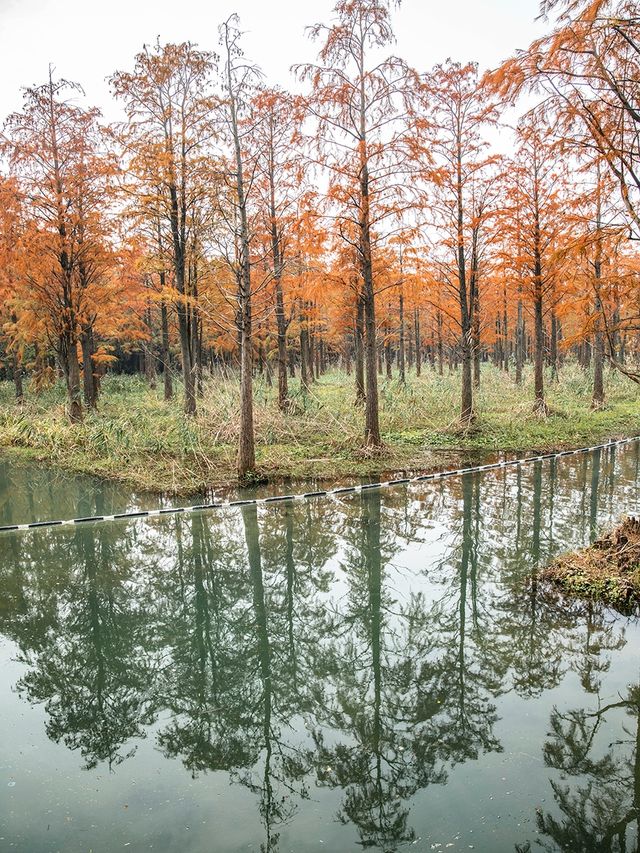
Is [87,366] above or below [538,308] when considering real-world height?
below

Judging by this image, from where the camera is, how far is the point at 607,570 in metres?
6.24

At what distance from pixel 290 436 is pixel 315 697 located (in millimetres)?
10007

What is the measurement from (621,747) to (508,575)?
2.88 m

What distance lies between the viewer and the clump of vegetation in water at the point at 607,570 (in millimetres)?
5918

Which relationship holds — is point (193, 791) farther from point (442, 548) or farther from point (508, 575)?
point (442, 548)

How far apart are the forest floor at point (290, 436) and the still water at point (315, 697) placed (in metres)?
3.80

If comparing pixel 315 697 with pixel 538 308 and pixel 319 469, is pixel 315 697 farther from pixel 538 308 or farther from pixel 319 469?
pixel 538 308

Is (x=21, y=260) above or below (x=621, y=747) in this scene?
above

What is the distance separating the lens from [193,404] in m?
16.3

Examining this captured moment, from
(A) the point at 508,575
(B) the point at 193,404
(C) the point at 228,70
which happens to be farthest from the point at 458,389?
(A) the point at 508,575

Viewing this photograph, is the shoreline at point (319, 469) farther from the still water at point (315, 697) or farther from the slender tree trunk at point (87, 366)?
the slender tree trunk at point (87, 366)

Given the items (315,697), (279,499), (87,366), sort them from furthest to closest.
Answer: (87,366) < (279,499) < (315,697)

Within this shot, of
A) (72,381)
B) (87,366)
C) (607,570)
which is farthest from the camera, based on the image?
(87,366)

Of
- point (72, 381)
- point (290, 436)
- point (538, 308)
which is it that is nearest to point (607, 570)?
point (290, 436)
